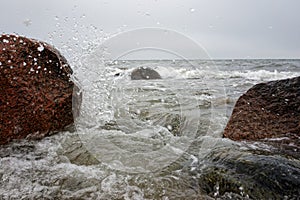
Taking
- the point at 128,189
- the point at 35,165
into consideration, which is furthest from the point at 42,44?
the point at 128,189

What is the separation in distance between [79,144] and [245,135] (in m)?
1.81

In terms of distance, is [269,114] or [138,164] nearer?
[138,164]

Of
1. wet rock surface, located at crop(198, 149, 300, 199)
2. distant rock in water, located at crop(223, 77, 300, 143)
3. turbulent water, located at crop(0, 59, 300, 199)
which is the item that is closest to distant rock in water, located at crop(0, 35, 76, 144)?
turbulent water, located at crop(0, 59, 300, 199)

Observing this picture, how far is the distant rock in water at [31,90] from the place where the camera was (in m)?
2.58

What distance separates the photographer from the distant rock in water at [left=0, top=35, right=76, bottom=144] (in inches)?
102

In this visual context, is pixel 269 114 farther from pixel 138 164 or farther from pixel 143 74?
pixel 143 74

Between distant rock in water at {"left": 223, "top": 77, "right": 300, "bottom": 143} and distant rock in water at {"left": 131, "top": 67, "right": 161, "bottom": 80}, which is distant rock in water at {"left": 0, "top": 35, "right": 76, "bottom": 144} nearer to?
distant rock in water at {"left": 223, "top": 77, "right": 300, "bottom": 143}

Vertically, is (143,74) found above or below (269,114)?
above

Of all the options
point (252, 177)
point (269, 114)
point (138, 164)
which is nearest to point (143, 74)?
point (269, 114)

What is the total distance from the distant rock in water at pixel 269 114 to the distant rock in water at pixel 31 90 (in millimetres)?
1940

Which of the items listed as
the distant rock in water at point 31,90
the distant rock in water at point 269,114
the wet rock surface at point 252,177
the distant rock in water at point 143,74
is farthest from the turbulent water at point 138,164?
the distant rock in water at point 143,74

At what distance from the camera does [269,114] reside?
10.3 ft

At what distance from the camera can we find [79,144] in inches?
110

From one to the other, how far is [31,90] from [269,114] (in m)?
2.66
